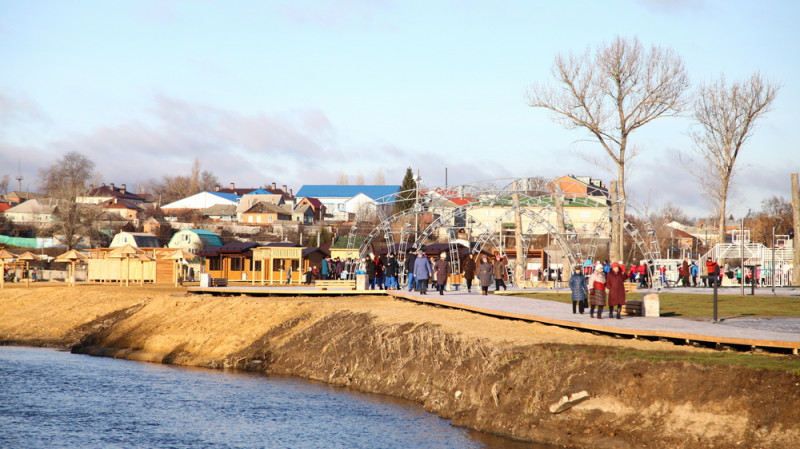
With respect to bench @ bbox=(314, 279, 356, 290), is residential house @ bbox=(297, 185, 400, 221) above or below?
above

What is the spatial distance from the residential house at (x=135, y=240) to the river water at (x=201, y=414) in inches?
2783

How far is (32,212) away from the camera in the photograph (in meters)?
131

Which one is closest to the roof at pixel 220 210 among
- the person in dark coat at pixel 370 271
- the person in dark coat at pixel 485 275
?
the person in dark coat at pixel 370 271

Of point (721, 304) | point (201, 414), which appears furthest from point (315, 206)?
point (201, 414)

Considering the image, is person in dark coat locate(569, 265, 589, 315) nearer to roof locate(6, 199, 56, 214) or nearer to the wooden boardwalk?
the wooden boardwalk

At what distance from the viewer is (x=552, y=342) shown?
2066 cm

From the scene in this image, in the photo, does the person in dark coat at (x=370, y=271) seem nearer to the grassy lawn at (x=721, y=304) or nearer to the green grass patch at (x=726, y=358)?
the grassy lawn at (x=721, y=304)

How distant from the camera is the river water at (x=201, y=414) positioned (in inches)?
709

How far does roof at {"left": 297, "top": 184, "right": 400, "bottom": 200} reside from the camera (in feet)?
457

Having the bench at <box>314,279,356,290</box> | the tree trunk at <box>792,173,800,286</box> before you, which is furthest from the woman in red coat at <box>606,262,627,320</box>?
the tree trunk at <box>792,173,800,286</box>

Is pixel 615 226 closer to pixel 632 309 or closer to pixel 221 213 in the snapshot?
pixel 632 309

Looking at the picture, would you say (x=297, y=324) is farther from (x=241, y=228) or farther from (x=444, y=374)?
(x=241, y=228)

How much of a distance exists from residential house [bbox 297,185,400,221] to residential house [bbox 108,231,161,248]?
37.9 meters

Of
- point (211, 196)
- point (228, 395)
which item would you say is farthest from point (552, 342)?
point (211, 196)
